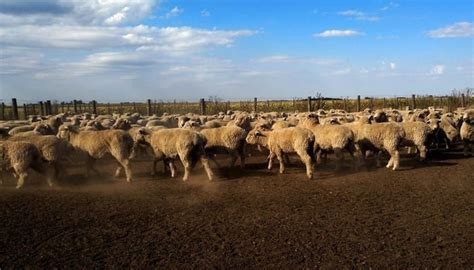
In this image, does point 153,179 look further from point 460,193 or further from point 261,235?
point 460,193

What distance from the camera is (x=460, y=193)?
10734 millimetres

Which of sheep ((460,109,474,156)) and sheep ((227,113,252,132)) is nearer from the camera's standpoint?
sheep ((460,109,474,156))

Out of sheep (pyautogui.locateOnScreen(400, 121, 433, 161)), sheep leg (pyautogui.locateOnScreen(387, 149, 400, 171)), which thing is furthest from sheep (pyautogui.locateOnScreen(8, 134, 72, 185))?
sheep (pyautogui.locateOnScreen(400, 121, 433, 161))

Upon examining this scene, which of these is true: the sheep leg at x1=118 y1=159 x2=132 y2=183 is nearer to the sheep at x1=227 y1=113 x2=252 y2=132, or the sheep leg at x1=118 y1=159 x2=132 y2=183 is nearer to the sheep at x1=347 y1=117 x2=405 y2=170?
the sheep at x1=227 y1=113 x2=252 y2=132

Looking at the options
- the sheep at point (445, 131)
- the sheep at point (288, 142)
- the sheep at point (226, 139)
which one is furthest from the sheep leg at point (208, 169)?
the sheep at point (445, 131)

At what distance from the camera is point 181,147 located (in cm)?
1265

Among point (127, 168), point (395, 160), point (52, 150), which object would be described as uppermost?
point (52, 150)

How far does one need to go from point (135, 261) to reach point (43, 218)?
308cm

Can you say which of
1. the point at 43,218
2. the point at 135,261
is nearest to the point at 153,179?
the point at 43,218

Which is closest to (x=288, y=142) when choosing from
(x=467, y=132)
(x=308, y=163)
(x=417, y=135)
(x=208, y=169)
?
(x=308, y=163)

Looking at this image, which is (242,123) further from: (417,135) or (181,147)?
(417,135)

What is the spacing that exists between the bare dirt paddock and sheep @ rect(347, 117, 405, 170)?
1173mm

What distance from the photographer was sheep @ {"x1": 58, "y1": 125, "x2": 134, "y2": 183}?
12625mm

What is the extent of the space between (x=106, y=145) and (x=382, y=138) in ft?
27.3
